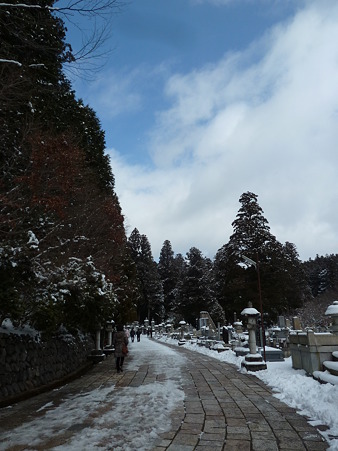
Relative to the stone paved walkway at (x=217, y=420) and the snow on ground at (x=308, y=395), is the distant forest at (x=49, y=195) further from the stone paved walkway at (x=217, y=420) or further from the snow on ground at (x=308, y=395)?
the snow on ground at (x=308, y=395)

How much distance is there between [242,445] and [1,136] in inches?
325

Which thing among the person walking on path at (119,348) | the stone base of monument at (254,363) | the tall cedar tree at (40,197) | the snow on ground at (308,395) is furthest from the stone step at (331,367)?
the tall cedar tree at (40,197)

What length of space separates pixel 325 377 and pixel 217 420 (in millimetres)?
3092

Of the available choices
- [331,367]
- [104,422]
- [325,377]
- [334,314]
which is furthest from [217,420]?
[334,314]

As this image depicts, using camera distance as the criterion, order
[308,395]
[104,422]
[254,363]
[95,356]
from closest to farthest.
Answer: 1. [104,422]
2. [308,395]
3. [254,363]
4. [95,356]

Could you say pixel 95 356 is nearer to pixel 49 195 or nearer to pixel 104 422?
pixel 49 195

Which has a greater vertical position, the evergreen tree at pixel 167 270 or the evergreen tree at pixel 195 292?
the evergreen tree at pixel 167 270

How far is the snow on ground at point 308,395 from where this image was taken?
15.4 ft

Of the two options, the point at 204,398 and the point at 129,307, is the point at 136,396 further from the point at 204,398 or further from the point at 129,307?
the point at 129,307

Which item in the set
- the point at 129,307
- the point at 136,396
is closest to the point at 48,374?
the point at 136,396

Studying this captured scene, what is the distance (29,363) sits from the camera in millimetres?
8523

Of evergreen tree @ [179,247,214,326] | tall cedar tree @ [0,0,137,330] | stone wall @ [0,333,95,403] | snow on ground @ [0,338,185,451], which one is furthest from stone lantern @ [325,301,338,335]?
evergreen tree @ [179,247,214,326]

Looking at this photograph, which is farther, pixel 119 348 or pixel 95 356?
pixel 95 356

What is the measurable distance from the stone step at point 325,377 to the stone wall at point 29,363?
674 centimetres
